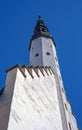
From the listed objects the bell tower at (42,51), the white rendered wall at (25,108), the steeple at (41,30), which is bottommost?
the white rendered wall at (25,108)

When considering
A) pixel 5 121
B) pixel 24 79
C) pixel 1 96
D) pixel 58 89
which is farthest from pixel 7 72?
pixel 58 89

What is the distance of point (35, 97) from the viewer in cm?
611

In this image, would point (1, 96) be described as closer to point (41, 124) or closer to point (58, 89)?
point (41, 124)

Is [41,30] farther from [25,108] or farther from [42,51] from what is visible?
[25,108]

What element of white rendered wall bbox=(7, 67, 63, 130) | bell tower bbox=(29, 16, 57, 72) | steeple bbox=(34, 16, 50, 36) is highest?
steeple bbox=(34, 16, 50, 36)

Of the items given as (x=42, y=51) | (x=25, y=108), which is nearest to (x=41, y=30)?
(x=42, y=51)

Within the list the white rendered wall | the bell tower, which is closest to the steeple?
the bell tower

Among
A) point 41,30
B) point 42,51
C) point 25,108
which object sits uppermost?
point 41,30

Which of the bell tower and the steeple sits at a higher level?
the steeple

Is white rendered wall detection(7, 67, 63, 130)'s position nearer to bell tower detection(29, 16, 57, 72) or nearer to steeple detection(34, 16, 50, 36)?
bell tower detection(29, 16, 57, 72)

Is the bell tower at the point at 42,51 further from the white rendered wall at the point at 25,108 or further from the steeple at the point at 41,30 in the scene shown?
the white rendered wall at the point at 25,108

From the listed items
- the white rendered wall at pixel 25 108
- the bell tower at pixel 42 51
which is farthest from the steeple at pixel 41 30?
the white rendered wall at pixel 25 108

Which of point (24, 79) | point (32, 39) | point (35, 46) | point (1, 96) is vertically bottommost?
point (1, 96)

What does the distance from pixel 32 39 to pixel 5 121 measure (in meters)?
14.5
